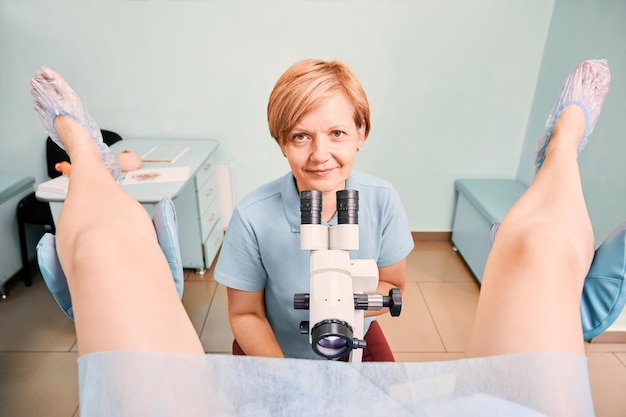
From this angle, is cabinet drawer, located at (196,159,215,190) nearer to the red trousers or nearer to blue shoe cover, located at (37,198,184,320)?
the red trousers

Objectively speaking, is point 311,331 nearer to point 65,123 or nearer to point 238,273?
point 238,273

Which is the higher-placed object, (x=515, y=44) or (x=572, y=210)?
(x=515, y=44)

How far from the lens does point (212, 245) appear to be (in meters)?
2.52

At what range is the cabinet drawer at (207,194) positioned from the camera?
226cm

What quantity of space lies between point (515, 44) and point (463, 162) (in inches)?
29.4

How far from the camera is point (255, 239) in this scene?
Result: 985mm

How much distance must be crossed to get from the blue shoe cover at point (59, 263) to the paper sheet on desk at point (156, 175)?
46.3 inches

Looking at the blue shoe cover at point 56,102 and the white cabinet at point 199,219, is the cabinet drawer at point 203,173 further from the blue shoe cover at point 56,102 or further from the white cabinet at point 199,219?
the blue shoe cover at point 56,102

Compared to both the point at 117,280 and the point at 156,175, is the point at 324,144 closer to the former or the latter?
the point at 117,280

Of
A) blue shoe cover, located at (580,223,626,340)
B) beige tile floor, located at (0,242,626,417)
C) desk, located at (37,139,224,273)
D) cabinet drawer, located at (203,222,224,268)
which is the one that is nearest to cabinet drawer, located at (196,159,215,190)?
desk, located at (37,139,224,273)

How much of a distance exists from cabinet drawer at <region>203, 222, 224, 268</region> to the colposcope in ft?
6.15

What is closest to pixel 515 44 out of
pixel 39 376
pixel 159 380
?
pixel 159 380

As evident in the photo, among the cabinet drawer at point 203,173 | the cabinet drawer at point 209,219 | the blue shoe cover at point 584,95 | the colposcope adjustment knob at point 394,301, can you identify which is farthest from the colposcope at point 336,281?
the cabinet drawer at point 209,219

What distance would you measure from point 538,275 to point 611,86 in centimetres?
164
